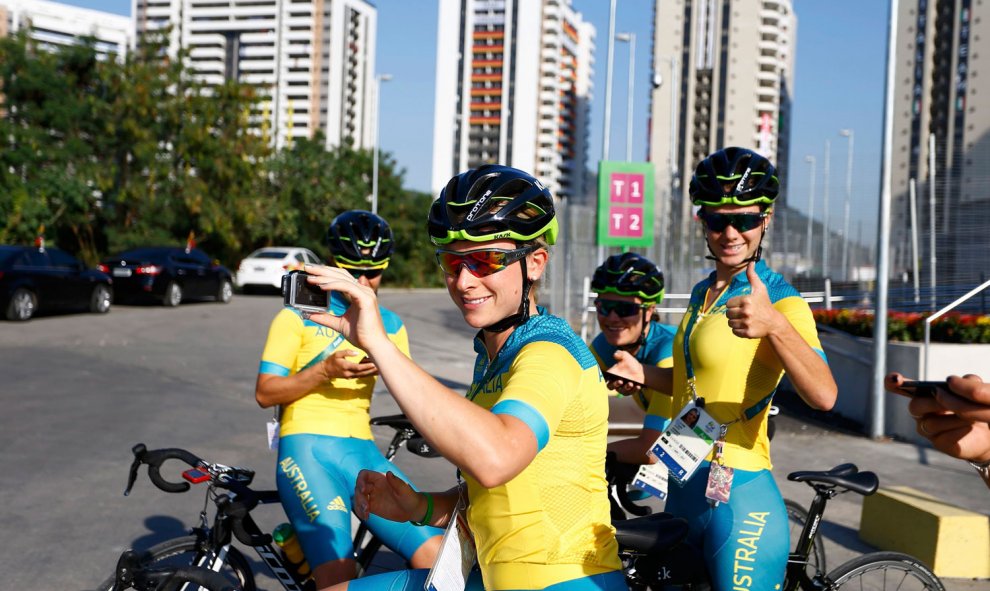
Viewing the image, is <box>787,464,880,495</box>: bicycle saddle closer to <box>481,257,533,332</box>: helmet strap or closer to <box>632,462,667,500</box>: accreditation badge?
<box>632,462,667,500</box>: accreditation badge

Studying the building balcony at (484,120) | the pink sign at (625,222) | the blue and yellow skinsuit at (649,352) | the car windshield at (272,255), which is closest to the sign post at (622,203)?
the pink sign at (625,222)

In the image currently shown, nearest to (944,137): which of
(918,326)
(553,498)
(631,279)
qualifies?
(918,326)

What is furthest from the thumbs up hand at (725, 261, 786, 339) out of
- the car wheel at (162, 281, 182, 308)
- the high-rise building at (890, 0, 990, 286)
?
→ the car wheel at (162, 281, 182, 308)

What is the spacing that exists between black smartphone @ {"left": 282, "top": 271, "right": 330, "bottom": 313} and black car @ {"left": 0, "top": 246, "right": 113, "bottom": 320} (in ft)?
57.6

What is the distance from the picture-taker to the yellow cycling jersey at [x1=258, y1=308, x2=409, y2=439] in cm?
351

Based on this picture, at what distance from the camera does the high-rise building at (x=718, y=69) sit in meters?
122

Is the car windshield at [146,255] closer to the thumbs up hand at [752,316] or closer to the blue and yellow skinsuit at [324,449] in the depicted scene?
the blue and yellow skinsuit at [324,449]

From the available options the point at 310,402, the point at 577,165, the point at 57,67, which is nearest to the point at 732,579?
the point at 310,402

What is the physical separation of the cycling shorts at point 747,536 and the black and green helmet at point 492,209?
133cm

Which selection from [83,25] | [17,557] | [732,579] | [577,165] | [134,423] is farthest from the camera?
[577,165]

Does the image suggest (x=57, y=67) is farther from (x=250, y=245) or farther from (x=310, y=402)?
(x=310, y=402)

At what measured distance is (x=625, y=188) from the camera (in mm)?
14742

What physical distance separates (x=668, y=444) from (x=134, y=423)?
758 centimetres

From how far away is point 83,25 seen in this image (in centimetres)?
14412
